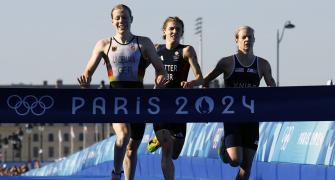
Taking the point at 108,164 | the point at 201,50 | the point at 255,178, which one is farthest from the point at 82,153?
the point at 201,50

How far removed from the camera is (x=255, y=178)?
18.2 metres

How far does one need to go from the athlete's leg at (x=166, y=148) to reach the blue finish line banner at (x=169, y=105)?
0.33m

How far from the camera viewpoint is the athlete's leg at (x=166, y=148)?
1177cm

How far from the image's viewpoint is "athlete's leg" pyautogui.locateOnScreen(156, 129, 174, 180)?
38.6 ft

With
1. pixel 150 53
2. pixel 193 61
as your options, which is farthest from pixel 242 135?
pixel 150 53

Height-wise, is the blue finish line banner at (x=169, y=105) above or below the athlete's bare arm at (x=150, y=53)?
below

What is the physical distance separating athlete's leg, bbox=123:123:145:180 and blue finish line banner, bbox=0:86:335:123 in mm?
154

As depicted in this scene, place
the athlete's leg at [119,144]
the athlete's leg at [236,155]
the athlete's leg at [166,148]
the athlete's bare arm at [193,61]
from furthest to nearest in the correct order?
the athlete's bare arm at [193,61]
the athlete's leg at [166,148]
the athlete's leg at [236,155]
the athlete's leg at [119,144]

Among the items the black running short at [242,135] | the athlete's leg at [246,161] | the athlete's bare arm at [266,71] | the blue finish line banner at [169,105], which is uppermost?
the athlete's bare arm at [266,71]

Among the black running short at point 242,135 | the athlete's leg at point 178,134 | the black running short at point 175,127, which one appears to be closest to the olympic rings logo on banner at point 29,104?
the black running short at point 175,127

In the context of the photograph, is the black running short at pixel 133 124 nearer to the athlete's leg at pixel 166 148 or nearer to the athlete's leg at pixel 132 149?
the athlete's leg at pixel 132 149

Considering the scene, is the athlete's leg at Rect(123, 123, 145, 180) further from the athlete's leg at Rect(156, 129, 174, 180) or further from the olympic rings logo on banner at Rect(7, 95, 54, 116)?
the olympic rings logo on banner at Rect(7, 95, 54, 116)

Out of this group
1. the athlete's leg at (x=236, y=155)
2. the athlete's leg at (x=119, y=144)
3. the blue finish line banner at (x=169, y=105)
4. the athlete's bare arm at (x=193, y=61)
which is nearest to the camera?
the athlete's leg at (x=119, y=144)

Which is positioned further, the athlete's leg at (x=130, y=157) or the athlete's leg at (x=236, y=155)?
the athlete's leg at (x=236, y=155)
